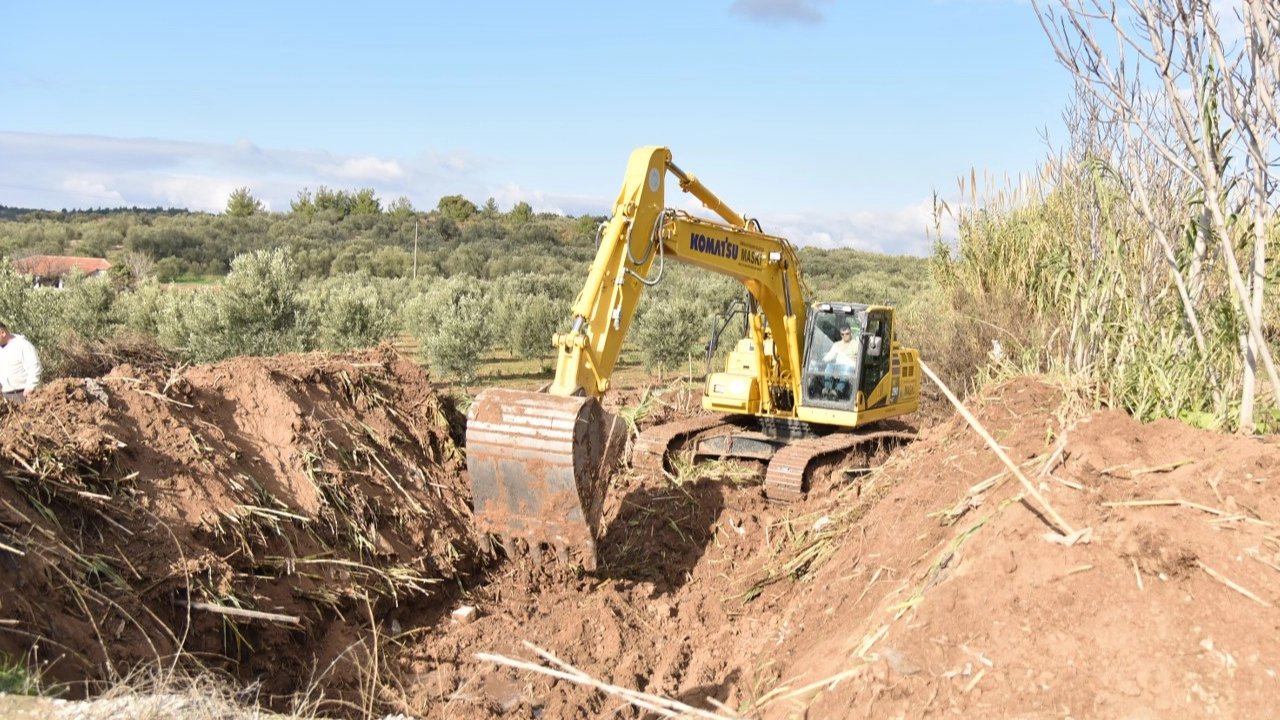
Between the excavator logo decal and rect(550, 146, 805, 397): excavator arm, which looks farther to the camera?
the excavator logo decal

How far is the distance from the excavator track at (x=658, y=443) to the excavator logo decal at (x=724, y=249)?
1.98m

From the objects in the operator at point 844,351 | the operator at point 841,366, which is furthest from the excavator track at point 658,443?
the operator at point 844,351

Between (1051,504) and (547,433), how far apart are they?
3581 mm

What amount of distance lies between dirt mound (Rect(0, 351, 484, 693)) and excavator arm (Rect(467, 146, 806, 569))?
1.27m

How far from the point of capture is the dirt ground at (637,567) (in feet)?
13.5

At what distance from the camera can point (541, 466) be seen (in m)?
7.25

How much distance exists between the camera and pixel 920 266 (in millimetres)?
53312

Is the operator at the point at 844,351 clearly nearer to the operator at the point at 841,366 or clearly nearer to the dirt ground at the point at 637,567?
the operator at the point at 841,366

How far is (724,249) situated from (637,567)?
10.6 feet

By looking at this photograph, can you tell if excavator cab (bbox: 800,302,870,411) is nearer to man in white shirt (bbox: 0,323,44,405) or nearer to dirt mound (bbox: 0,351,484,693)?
dirt mound (bbox: 0,351,484,693)

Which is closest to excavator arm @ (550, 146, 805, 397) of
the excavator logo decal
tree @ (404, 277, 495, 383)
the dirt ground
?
the excavator logo decal

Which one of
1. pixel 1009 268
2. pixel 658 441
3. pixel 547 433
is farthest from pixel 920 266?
pixel 547 433

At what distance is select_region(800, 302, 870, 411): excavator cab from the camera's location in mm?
10570

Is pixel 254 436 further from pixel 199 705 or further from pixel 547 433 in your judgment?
pixel 199 705
